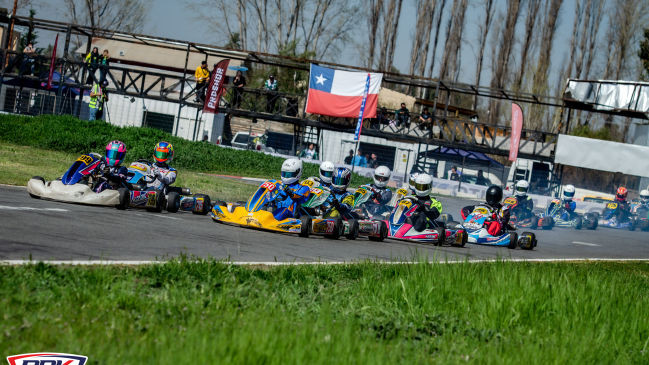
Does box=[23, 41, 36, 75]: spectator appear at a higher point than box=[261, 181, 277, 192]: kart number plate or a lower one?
higher

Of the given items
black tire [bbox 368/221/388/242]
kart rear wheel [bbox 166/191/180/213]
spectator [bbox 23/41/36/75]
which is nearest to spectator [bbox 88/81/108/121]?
spectator [bbox 23/41/36/75]

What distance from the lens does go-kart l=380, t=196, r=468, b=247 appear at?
11.4m

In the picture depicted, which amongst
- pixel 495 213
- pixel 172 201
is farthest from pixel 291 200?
pixel 495 213

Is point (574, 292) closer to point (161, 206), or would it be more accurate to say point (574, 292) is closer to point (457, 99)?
point (161, 206)

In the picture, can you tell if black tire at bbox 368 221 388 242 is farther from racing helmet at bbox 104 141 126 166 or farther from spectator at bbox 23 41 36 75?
spectator at bbox 23 41 36 75

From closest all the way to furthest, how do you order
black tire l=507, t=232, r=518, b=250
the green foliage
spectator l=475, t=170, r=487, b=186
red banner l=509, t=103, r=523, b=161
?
black tire l=507, t=232, r=518, b=250, the green foliage, red banner l=509, t=103, r=523, b=161, spectator l=475, t=170, r=487, b=186

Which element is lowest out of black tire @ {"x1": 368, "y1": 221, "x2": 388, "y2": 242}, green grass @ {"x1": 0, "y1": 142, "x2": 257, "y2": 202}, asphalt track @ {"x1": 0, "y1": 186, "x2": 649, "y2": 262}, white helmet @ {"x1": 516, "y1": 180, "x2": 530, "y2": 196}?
asphalt track @ {"x1": 0, "y1": 186, "x2": 649, "y2": 262}

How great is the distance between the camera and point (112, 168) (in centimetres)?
1026

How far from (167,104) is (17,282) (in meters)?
23.8

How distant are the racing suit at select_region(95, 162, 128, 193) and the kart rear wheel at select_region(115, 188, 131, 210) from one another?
0.47 metres

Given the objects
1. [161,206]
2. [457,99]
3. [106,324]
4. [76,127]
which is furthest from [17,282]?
[457,99]

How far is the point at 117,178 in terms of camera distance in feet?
33.6

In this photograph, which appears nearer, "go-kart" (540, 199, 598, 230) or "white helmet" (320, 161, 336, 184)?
"white helmet" (320, 161, 336, 184)

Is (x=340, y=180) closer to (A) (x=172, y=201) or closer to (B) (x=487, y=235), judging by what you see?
(A) (x=172, y=201)
